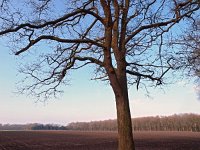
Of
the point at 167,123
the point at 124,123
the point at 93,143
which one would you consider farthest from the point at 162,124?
the point at 124,123

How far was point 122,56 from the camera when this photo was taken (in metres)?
10.6

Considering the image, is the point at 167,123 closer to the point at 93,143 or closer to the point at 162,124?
the point at 162,124

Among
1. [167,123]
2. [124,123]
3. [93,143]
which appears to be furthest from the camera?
[167,123]

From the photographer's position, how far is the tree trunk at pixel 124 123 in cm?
995

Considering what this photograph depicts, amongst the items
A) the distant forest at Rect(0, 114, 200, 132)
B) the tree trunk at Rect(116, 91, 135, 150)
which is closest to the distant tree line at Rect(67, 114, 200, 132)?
the distant forest at Rect(0, 114, 200, 132)

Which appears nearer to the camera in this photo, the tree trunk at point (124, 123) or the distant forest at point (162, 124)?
the tree trunk at point (124, 123)

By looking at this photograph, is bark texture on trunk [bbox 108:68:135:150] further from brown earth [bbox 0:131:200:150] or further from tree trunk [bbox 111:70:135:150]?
brown earth [bbox 0:131:200:150]

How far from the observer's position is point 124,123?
10.0 meters

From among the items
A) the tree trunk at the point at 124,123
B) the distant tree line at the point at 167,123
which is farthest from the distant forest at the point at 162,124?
the tree trunk at the point at 124,123

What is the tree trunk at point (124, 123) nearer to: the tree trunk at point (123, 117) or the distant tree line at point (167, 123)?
the tree trunk at point (123, 117)

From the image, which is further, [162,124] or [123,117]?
[162,124]

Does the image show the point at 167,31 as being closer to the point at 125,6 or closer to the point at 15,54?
the point at 125,6

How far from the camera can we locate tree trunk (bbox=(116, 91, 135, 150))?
995 cm

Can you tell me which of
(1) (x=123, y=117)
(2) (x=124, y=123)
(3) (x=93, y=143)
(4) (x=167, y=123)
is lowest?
(3) (x=93, y=143)
